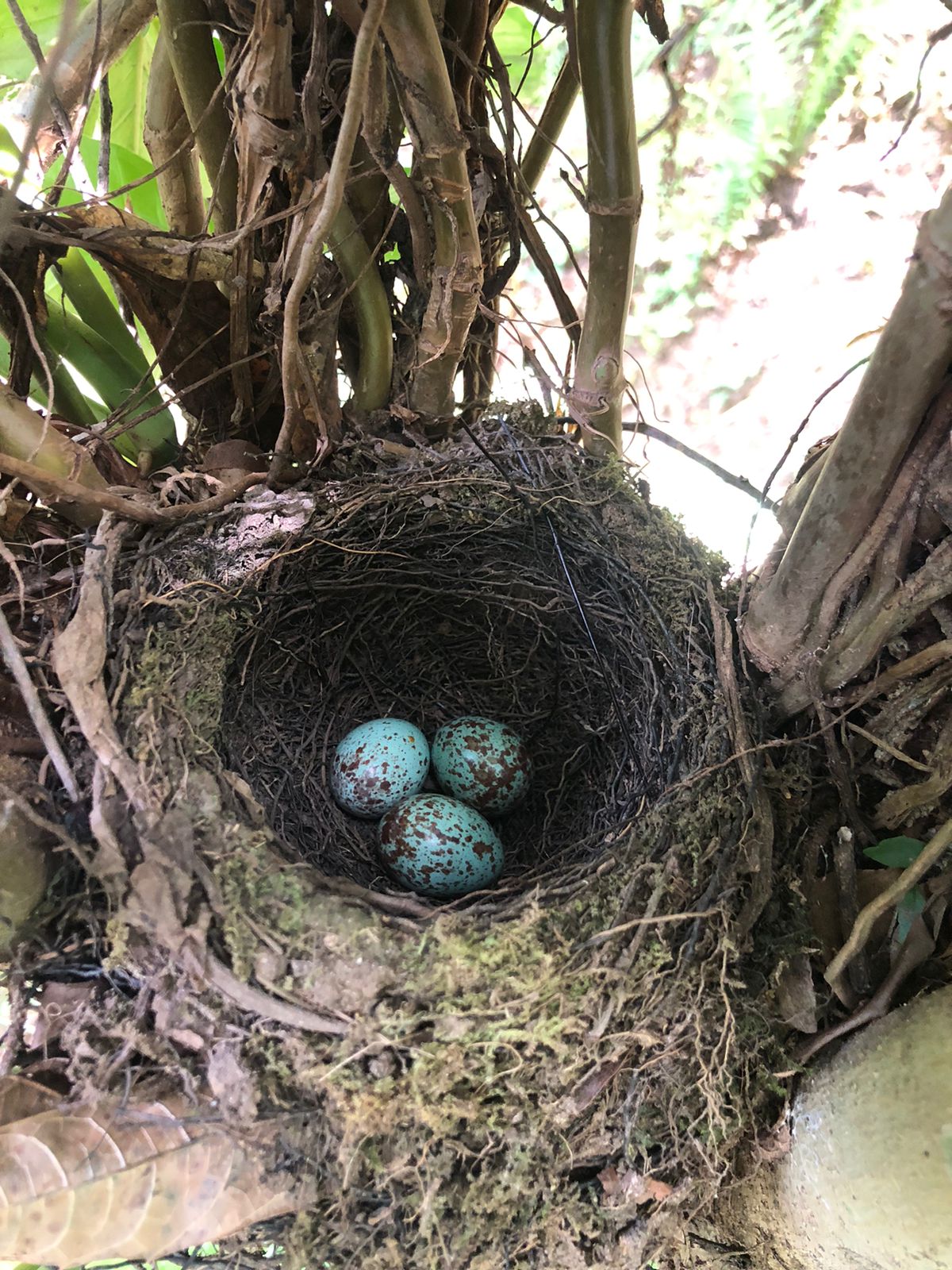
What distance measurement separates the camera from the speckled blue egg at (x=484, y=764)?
124 cm

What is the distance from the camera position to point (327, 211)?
711mm

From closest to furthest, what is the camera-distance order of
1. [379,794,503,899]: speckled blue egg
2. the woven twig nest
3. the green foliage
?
the woven twig nest → [379,794,503,899]: speckled blue egg → the green foliage

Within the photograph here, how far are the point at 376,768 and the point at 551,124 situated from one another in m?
0.88

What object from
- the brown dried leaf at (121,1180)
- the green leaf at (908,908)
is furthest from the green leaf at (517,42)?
the brown dried leaf at (121,1180)

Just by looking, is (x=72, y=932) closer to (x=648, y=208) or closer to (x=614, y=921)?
(x=614, y=921)

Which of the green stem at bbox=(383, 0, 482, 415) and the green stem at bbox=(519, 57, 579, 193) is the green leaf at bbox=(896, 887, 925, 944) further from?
the green stem at bbox=(519, 57, 579, 193)

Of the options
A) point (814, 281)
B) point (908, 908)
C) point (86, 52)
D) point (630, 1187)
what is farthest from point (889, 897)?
point (814, 281)

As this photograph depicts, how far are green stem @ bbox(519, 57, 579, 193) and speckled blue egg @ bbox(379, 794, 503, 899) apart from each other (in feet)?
2.63

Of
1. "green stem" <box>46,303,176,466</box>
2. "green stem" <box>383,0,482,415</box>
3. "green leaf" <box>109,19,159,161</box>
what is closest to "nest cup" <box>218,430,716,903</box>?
"green stem" <box>383,0,482,415</box>

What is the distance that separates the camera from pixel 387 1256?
665mm

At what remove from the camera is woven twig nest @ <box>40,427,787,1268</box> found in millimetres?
676

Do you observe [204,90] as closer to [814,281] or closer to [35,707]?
[35,707]

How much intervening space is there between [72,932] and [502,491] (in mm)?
699

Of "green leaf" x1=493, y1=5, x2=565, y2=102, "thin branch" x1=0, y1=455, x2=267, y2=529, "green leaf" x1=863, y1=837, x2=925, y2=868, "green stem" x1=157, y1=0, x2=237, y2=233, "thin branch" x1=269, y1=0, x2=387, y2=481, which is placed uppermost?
"green leaf" x1=493, y1=5, x2=565, y2=102
